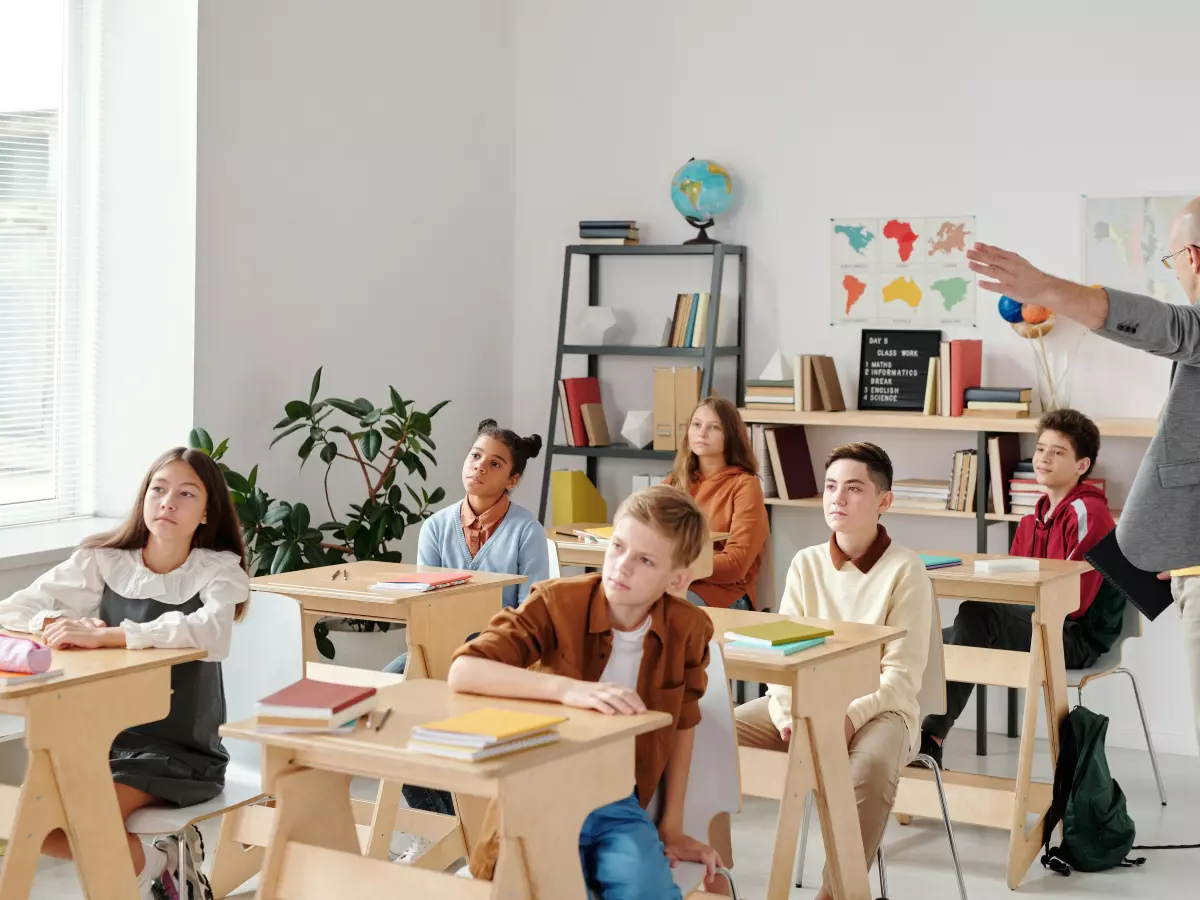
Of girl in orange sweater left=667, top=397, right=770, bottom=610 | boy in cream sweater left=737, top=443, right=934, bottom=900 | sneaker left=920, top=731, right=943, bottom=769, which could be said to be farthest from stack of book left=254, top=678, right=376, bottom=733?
girl in orange sweater left=667, top=397, right=770, bottom=610

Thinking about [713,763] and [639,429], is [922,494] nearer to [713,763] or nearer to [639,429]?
[639,429]

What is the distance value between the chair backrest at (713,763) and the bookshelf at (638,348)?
2877mm

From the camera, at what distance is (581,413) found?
5.59 metres

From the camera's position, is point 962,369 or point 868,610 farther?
point 962,369

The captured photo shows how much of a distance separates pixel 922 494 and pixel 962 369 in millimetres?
463

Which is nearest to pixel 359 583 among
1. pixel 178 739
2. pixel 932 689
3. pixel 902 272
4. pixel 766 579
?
pixel 178 739

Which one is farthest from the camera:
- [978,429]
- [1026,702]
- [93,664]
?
[978,429]

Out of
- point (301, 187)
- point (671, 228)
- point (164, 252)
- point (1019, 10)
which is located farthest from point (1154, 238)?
point (164, 252)

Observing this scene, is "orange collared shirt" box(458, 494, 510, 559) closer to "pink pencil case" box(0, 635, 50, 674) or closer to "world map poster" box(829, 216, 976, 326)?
"pink pencil case" box(0, 635, 50, 674)

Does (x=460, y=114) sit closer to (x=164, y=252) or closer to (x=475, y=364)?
(x=475, y=364)

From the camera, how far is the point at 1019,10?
16.1ft

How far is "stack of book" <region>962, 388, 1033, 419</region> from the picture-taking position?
474 centimetres

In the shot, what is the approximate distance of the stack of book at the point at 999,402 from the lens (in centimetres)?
474

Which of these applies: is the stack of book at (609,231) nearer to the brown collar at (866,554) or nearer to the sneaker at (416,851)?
the brown collar at (866,554)
